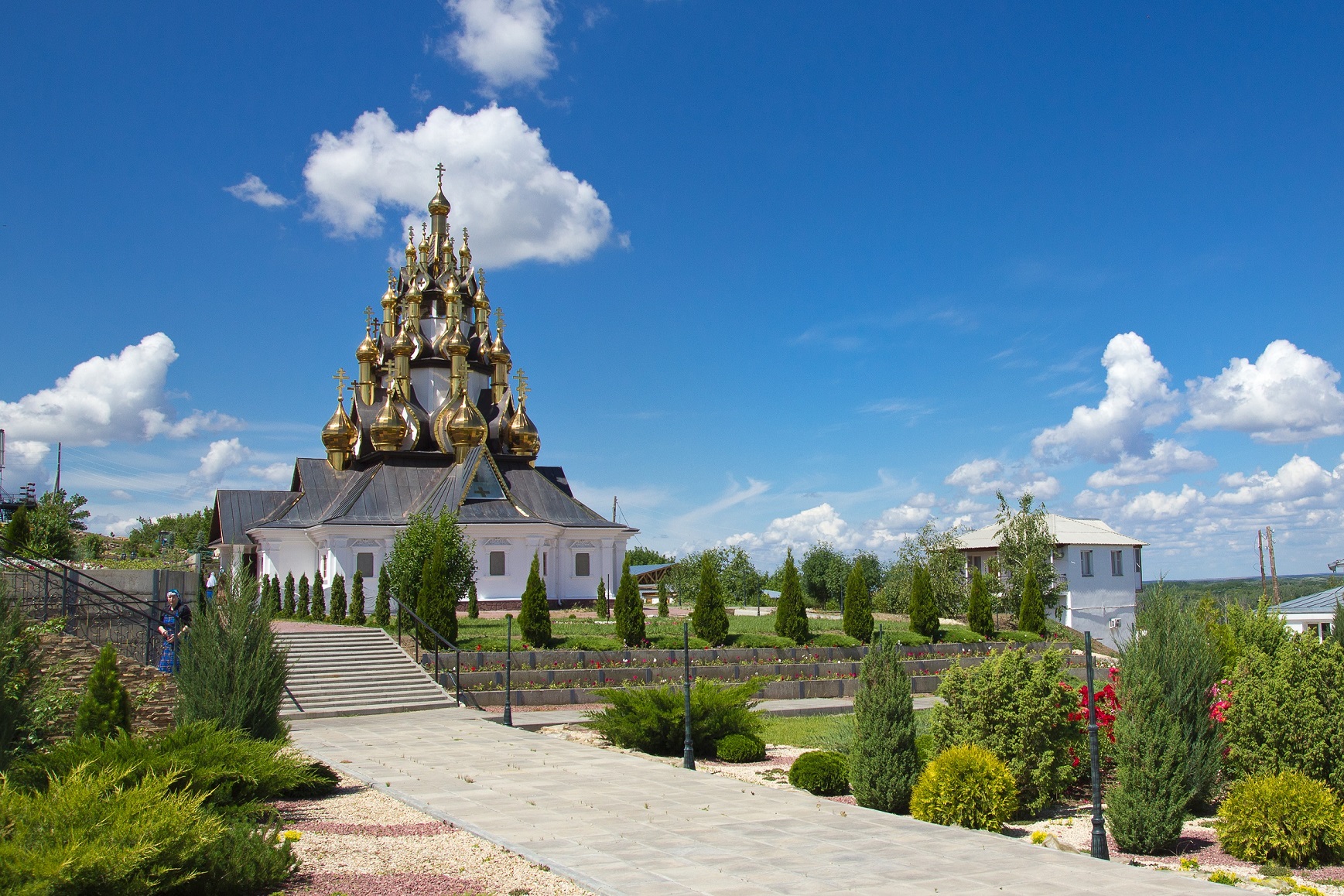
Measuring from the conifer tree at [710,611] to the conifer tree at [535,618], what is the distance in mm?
4292

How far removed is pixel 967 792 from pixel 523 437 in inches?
1664

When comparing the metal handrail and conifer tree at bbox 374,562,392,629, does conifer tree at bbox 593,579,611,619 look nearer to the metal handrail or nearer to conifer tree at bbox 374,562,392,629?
conifer tree at bbox 374,562,392,629

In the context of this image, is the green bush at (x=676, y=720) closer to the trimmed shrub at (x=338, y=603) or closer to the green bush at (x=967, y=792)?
the green bush at (x=967, y=792)

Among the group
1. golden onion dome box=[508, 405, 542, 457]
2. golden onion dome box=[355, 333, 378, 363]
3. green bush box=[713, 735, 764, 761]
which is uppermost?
golden onion dome box=[355, 333, 378, 363]

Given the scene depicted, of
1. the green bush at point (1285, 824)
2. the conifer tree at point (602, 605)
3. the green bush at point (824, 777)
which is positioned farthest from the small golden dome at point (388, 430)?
the green bush at point (1285, 824)

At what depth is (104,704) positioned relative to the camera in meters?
10.4

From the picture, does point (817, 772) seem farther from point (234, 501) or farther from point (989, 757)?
point (234, 501)

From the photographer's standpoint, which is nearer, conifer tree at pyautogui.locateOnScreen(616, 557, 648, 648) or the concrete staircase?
the concrete staircase

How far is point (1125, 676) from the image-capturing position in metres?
9.62

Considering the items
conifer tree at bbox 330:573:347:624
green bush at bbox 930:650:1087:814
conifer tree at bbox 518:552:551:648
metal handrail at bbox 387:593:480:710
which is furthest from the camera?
conifer tree at bbox 330:573:347:624

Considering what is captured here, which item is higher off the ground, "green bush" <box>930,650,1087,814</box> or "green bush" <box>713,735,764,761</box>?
"green bush" <box>930,650,1087,814</box>

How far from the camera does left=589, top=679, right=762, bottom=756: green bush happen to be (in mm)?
14977

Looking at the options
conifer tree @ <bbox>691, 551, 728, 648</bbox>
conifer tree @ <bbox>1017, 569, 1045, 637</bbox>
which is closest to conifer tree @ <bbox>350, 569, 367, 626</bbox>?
conifer tree @ <bbox>691, 551, 728, 648</bbox>

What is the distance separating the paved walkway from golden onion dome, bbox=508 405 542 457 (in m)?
36.5
